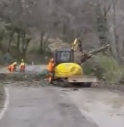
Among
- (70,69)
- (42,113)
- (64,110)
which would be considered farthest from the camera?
(70,69)

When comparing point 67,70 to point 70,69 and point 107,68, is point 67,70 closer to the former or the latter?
point 70,69

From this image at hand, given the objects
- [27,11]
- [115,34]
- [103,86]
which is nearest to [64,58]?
[103,86]

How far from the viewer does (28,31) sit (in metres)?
59.5

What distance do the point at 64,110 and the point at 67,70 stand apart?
37.5 ft

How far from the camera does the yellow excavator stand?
2850 centimetres

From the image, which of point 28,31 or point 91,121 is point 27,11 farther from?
point 91,121

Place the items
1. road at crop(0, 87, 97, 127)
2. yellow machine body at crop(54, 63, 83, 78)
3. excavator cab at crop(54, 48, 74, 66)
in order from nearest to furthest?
road at crop(0, 87, 97, 127) → yellow machine body at crop(54, 63, 83, 78) → excavator cab at crop(54, 48, 74, 66)

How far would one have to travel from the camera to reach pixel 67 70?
28844mm

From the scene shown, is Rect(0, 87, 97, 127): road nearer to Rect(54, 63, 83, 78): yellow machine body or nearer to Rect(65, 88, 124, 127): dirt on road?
Rect(65, 88, 124, 127): dirt on road

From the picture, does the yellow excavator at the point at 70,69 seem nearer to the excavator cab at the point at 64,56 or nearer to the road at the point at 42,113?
the excavator cab at the point at 64,56

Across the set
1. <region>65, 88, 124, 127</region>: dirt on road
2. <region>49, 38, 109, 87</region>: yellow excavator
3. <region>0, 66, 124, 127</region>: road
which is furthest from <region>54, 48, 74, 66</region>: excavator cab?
<region>0, 66, 124, 127</region>: road

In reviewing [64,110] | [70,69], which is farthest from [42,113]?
[70,69]

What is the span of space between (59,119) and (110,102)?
A: 5.40m

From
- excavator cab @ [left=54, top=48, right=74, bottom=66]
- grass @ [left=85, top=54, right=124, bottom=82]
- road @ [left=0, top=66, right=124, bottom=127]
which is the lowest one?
road @ [left=0, top=66, right=124, bottom=127]
